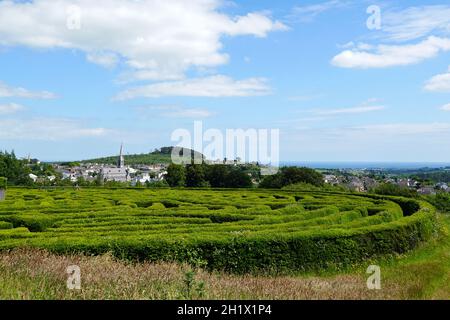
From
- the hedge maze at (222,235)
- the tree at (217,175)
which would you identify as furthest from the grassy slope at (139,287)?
the tree at (217,175)

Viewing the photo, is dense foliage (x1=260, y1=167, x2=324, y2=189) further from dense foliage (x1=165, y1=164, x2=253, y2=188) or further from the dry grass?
the dry grass

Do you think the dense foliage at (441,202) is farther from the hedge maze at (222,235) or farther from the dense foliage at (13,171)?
the dense foliage at (13,171)

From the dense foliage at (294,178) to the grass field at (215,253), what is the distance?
29.8 meters

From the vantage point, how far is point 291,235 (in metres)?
16.5

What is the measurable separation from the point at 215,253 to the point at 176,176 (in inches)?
1926

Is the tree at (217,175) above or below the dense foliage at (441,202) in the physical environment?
above

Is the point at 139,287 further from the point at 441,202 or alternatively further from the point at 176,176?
the point at 176,176

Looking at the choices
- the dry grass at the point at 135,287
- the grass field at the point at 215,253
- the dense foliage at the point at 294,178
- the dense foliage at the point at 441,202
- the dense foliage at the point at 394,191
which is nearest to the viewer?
the dry grass at the point at 135,287

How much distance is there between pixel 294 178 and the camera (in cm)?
5675

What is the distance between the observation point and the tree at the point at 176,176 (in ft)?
207

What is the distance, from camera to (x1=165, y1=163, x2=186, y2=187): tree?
63125 mm

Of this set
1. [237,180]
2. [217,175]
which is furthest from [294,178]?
[217,175]
